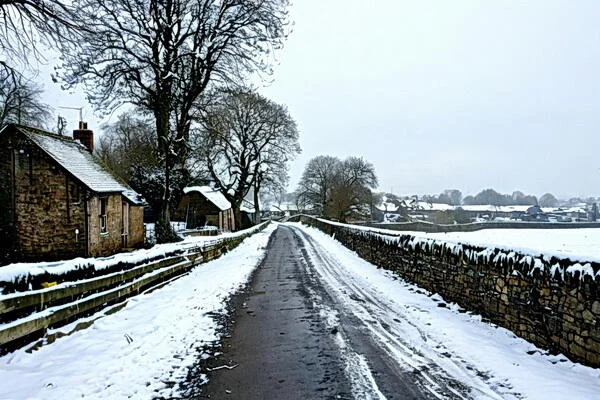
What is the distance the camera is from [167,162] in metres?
21.7

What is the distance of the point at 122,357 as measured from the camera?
5.88 meters

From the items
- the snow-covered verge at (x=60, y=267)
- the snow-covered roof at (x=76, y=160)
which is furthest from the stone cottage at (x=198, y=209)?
the snow-covered verge at (x=60, y=267)

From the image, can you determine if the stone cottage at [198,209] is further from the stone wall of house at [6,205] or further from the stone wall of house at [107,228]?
the stone wall of house at [6,205]

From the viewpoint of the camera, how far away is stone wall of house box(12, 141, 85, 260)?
19.0m

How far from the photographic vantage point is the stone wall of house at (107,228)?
19.8 m

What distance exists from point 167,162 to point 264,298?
1347cm

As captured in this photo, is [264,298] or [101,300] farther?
[264,298]

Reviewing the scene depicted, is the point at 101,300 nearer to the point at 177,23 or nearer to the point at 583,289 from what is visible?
the point at 583,289

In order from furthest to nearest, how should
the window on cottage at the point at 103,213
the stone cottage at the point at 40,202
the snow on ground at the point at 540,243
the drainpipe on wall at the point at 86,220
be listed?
1. the window on cottage at the point at 103,213
2. the drainpipe on wall at the point at 86,220
3. the stone cottage at the point at 40,202
4. the snow on ground at the point at 540,243

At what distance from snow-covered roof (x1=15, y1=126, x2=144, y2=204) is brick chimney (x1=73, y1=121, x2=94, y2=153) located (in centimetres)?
138

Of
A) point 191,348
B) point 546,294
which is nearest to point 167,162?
point 191,348

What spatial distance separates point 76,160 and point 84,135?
15.4 feet

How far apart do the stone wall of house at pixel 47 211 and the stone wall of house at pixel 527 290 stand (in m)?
15.2

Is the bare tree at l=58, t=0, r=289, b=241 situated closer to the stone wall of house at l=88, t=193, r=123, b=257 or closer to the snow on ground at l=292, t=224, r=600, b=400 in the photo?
the stone wall of house at l=88, t=193, r=123, b=257
